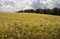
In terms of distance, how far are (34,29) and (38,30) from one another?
0.70m

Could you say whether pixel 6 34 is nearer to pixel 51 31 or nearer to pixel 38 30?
pixel 38 30

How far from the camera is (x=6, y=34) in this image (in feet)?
87.6

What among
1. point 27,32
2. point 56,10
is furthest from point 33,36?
point 56,10

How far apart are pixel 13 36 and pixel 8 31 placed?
1.51m

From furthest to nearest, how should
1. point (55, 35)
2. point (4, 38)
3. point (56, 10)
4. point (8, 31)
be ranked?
point (56, 10), point (55, 35), point (8, 31), point (4, 38)

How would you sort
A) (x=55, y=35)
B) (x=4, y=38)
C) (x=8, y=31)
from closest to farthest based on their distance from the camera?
(x=4, y=38)
(x=8, y=31)
(x=55, y=35)

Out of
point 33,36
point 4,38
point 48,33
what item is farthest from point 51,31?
point 4,38

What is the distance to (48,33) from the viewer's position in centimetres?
3070

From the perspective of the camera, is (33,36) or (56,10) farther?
(56,10)

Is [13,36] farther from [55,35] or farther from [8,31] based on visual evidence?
[55,35]

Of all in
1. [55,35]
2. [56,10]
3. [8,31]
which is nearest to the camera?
[8,31]

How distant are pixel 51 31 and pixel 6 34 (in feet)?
28.5

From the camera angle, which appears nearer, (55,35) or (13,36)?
(13,36)

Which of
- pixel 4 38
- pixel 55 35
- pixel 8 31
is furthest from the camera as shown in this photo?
pixel 55 35
